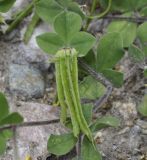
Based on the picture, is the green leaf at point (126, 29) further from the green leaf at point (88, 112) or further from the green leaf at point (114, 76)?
the green leaf at point (88, 112)

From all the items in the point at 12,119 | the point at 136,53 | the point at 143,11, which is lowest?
the point at 12,119

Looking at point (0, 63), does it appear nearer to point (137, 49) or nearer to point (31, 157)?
point (31, 157)

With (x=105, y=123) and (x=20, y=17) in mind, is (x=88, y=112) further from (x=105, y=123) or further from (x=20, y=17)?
(x=20, y=17)

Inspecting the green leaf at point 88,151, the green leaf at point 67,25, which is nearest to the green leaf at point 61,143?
the green leaf at point 88,151

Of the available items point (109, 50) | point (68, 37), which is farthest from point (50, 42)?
point (109, 50)

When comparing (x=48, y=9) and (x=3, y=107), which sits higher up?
(x=48, y=9)

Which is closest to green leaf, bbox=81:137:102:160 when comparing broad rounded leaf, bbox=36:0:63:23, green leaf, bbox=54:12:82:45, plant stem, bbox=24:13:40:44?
green leaf, bbox=54:12:82:45

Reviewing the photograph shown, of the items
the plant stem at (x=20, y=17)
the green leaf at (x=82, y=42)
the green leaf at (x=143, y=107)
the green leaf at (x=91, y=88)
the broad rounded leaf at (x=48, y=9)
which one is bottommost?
the green leaf at (x=143, y=107)
